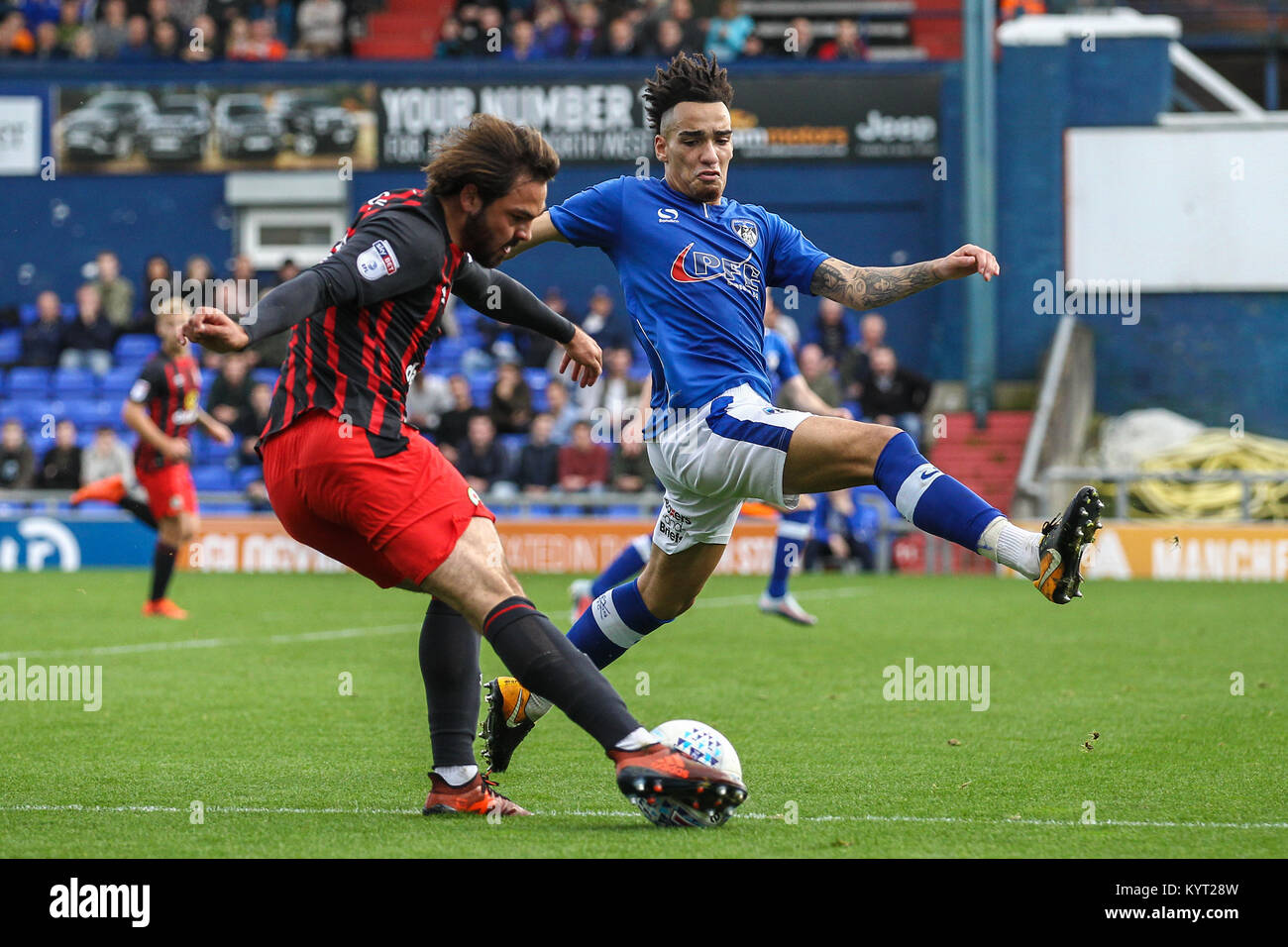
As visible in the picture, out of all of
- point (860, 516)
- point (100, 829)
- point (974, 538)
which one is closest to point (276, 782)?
point (100, 829)

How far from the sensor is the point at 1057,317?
22.3 m

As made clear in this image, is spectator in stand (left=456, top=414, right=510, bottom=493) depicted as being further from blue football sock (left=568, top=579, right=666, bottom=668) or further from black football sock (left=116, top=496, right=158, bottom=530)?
blue football sock (left=568, top=579, right=666, bottom=668)

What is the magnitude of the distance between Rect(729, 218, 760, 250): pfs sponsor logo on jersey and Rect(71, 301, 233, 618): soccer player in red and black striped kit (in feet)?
25.1

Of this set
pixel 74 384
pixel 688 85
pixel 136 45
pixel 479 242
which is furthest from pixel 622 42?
pixel 479 242

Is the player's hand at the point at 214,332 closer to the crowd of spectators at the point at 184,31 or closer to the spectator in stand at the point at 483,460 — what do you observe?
the spectator in stand at the point at 483,460

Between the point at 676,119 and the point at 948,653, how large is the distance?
17.1 ft

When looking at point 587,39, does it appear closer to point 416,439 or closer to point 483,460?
point 483,460

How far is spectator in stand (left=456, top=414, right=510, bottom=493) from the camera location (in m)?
19.5

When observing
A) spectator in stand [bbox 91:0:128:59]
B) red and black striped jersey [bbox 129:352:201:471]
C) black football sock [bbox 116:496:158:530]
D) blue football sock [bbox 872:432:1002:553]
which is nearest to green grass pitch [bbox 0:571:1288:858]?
blue football sock [bbox 872:432:1002:553]

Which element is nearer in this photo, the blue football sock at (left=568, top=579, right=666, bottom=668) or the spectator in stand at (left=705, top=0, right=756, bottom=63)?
the blue football sock at (left=568, top=579, right=666, bottom=668)

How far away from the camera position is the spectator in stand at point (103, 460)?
19.7 m

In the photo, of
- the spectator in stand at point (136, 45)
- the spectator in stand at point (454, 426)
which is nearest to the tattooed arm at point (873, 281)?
the spectator in stand at point (454, 426)

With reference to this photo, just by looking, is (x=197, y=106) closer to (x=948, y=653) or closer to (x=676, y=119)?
(x=948, y=653)

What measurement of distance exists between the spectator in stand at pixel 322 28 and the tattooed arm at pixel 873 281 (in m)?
18.8
